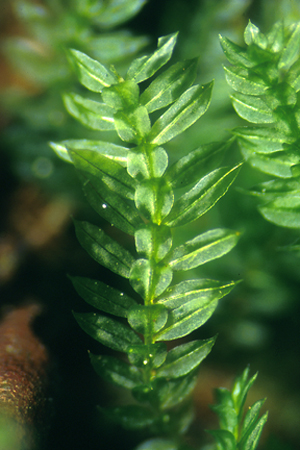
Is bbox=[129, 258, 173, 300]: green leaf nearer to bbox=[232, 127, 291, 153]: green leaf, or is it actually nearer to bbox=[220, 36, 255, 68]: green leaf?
bbox=[232, 127, 291, 153]: green leaf

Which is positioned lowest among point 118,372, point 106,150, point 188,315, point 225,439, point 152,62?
point 225,439

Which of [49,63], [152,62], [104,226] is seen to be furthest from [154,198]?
[49,63]

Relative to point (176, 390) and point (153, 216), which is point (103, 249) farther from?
point (176, 390)

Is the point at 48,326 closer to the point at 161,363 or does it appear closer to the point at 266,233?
the point at 161,363

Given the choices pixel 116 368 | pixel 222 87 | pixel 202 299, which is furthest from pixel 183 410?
pixel 222 87

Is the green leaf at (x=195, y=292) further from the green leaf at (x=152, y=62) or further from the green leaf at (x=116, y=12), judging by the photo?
the green leaf at (x=116, y=12)

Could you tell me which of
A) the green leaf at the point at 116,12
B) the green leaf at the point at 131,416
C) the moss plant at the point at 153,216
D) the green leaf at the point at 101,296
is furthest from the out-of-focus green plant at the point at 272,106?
the green leaf at the point at 116,12

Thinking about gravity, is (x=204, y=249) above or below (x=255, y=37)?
below

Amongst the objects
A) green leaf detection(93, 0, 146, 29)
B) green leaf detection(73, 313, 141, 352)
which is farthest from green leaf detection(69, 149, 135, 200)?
green leaf detection(93, 0, 146, 29)
